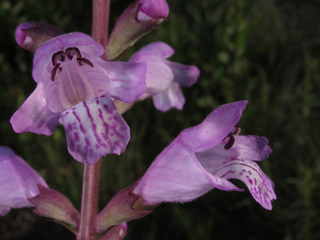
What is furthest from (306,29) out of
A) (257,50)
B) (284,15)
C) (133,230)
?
(133,230)

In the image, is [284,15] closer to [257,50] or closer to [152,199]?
[257,50]

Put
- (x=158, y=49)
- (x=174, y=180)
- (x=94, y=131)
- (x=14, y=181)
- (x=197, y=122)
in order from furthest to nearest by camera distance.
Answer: (x=197, y=122), (x=158, y=49), (x=14, y=181), (x=174, y=180), (x=94, y=131)

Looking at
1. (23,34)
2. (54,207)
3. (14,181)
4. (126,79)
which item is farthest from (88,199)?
(23,34)

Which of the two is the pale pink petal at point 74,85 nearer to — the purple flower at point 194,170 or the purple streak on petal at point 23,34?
the purple streak on petal at point 23,34

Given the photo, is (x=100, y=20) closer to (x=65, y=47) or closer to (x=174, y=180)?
(x=65, y=47)

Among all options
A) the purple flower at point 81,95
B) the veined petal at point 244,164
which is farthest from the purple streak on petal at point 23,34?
the veined petal at point 244,164
